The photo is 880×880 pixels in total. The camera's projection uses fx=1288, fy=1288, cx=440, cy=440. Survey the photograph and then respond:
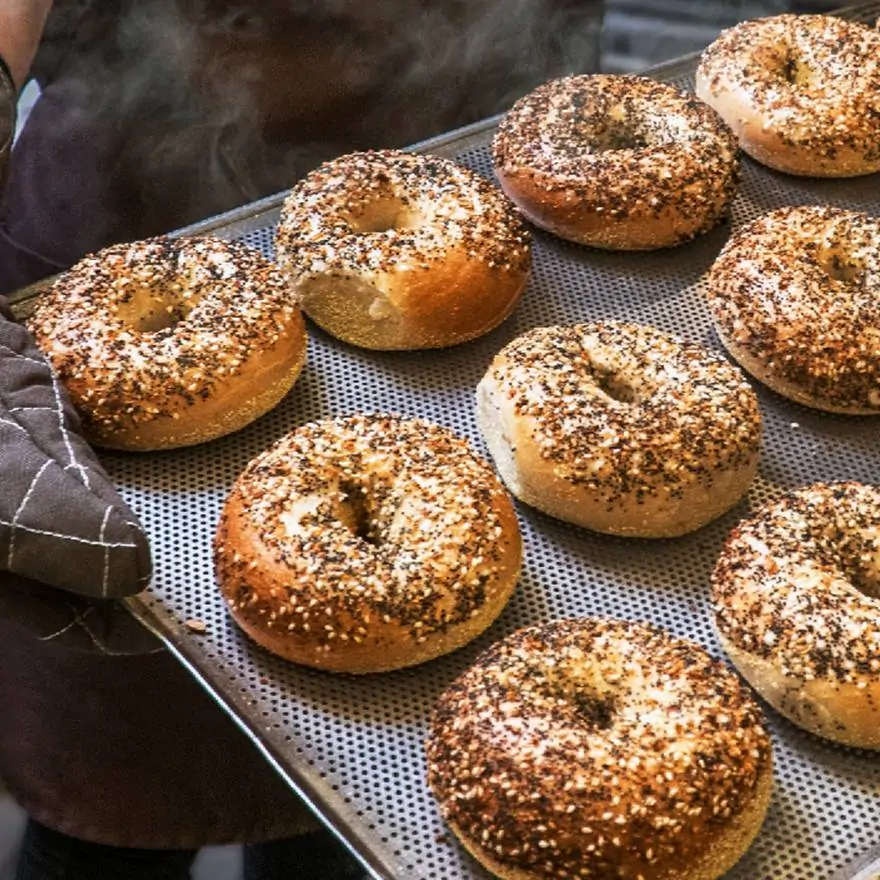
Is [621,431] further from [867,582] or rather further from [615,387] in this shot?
[867,582]

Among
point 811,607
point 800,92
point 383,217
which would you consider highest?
point 800,92

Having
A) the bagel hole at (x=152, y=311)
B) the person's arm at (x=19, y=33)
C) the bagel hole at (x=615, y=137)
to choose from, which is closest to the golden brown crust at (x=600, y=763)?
the bagel hole at (x=152, y=311)

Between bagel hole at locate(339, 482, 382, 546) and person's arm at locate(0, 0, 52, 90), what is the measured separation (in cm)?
110

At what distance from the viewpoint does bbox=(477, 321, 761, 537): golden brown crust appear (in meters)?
1.96

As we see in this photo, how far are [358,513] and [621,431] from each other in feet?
1.39

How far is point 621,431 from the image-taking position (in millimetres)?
1986

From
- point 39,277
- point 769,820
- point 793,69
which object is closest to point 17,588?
point 769,820

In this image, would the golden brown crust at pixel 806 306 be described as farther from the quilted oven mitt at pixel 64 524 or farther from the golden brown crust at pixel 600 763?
the quilted oven mitt at pixel 64 524

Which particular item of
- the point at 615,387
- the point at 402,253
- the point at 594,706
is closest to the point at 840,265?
the point at 615,387

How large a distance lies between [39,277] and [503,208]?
3.67 feet

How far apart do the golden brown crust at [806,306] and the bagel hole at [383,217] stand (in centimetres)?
57

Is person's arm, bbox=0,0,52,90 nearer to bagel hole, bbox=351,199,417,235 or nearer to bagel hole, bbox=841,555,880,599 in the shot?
bagel hole, bbox=351,199,417,235

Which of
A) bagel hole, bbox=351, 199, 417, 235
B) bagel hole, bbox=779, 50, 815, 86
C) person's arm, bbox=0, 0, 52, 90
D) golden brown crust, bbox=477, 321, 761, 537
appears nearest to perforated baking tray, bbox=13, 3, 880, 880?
golden brown crust, bbox=477, 321, 761, 537

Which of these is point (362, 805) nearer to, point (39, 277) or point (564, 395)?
point (564, 395)
